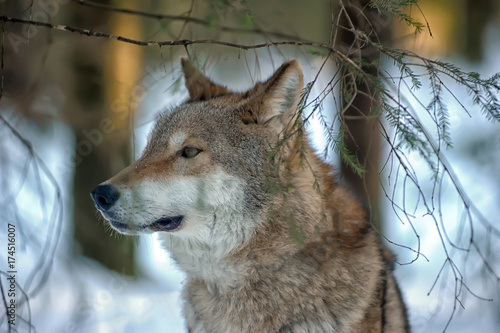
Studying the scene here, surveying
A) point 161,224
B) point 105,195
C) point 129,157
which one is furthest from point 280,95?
point 129,157

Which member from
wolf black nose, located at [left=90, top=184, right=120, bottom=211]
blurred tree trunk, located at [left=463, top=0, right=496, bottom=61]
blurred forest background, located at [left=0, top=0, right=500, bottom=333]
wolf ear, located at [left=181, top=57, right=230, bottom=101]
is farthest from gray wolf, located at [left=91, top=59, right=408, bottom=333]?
blurred tree trunk, located at [left=463, top=0, right=496, bottom=61]

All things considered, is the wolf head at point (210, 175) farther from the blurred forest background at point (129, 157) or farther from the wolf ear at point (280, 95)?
the blurred forest background at point (129, 157)

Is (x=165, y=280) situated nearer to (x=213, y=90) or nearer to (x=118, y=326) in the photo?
(x=118, y=326)

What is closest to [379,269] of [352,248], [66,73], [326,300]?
[352,248]

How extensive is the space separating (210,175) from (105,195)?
0.62 m

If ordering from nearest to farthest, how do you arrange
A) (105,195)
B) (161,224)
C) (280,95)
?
(105,195) < (161,224) < (280,95)

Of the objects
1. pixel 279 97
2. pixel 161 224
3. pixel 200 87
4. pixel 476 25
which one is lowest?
pixel 161 224

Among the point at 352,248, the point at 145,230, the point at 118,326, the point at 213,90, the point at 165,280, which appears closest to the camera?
the point at 145,230

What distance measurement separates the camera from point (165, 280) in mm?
6992

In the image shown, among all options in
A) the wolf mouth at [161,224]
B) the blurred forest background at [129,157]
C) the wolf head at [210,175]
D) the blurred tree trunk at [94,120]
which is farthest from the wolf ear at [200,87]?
the blurred tree trunk at [94,120]

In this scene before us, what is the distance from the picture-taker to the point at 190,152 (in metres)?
3.21

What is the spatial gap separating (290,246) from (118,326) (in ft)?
11.1

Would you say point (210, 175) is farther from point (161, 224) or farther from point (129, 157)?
point (129, 157)

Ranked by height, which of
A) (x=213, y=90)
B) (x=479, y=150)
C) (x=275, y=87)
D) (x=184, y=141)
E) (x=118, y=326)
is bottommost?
(x=118, y=326)
